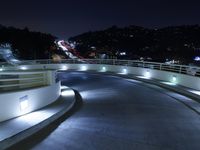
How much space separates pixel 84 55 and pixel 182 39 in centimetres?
4573

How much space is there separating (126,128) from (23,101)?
140 inches

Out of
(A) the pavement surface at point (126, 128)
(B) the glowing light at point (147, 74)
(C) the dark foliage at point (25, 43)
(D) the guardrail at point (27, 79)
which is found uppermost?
(C) the dark foliage at point (25, 43)

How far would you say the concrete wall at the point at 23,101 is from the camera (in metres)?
8.42

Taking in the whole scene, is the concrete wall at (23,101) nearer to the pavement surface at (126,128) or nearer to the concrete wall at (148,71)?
the pavement surface at (126,128)

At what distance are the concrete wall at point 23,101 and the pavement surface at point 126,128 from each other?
1443 mm

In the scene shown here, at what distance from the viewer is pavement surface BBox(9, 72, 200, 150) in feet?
21.8

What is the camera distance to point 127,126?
8.32 meters

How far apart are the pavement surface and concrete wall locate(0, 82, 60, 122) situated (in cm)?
144

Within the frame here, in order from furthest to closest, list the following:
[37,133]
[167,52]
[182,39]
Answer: [182,39]
[167,52]
[37,133]

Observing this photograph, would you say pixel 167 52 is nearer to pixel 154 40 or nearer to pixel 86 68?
pixel 154 40

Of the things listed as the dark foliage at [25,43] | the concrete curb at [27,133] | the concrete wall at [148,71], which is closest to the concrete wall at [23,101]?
the concrete curb at [27,133]

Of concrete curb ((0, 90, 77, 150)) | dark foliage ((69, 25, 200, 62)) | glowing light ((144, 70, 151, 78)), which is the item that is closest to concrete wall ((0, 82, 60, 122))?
concrete curb ((0, 90, 77, 150))

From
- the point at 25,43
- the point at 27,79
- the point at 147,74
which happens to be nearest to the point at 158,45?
the point at 25,43

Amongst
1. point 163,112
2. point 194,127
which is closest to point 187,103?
point 163,112
